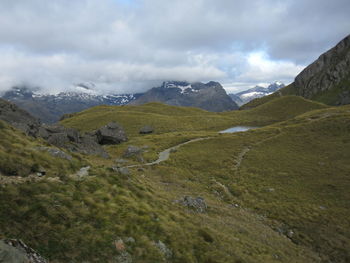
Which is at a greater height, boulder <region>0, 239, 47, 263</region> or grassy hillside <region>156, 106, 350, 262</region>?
boulder <region>0, 239, 47, 263</region>

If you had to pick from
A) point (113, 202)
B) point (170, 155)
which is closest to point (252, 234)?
point (113, 202)

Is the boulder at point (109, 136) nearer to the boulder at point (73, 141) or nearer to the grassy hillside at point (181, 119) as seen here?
the grassy hillside at point (181, 119)

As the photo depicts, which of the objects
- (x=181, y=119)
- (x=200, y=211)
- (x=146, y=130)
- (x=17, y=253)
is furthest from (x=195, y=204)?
(x=181, y=119)

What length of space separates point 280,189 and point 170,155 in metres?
26.6

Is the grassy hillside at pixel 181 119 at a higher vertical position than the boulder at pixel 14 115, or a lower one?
lower

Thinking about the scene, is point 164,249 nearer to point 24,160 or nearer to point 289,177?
point 24,160

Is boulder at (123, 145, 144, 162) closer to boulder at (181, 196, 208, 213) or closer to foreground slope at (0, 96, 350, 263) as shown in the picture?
foreground slope at (0, 96, 350, 263)

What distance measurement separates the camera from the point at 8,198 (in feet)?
46.2

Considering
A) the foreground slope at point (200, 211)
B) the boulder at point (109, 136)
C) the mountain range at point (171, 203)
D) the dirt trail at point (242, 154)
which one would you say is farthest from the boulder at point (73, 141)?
the dirt trail at point (242, 154)

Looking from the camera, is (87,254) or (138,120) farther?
(138,120)

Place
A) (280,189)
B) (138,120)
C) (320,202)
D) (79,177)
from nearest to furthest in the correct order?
(79,177) → (320,202) → (280,189) → (138,120)

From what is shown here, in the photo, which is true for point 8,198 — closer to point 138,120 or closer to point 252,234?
point 252,234

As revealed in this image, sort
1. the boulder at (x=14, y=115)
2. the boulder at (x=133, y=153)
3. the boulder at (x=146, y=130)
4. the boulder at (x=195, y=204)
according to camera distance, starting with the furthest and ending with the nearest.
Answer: the boulder at (x=146, y=130) < the boulder at (x=133, y=153) < the boulder at (x=14, y=115) < the boulder at (x=195, y=204)

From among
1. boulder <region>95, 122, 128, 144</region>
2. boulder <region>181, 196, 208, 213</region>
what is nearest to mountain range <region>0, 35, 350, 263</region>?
boulder <region>181, 196, 208, 213</region>
